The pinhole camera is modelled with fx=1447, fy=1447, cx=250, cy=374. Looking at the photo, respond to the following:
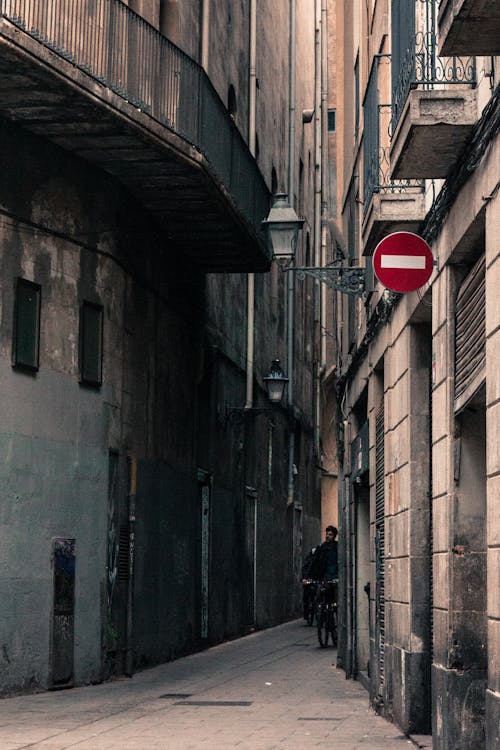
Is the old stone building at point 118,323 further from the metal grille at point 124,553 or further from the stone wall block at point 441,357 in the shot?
the stone wall block at point 441,357

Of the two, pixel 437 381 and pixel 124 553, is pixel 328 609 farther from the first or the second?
pixel 437 381

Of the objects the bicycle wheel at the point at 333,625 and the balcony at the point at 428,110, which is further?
the bicycle wheel at the point at 333,625

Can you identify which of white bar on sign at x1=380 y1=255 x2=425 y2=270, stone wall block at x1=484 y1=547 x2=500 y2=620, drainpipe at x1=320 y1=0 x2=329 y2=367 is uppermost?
drainpipe at x1=320 y1=0 x2=329 y2=367

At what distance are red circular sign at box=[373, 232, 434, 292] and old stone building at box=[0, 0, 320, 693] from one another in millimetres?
4268

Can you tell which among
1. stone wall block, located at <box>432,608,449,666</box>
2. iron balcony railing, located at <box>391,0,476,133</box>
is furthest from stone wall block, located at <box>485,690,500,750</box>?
iron balcony railing, located at <box>391,0,476,133</box>

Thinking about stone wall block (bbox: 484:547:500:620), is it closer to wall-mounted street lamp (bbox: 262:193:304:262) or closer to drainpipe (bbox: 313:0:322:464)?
wall-mounted street lamp (bbox: 262:193:304:262)

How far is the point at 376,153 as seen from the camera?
44.7ft

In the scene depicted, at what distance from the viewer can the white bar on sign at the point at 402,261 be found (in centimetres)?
1102

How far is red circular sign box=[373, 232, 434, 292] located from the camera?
10992 mm

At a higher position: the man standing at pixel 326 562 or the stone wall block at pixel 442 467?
the stone wall block at pixel 442 467

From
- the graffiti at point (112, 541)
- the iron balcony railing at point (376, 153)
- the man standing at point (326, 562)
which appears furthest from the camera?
→ the man standing at point (326, 562)

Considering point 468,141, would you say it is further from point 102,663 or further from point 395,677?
point 102,663

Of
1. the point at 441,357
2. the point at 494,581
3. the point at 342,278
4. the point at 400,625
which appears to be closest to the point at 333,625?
the point at 342,278

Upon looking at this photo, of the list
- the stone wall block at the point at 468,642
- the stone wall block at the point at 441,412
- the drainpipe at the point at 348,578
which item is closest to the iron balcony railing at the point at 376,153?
the stone wall block at the point at 441,412
